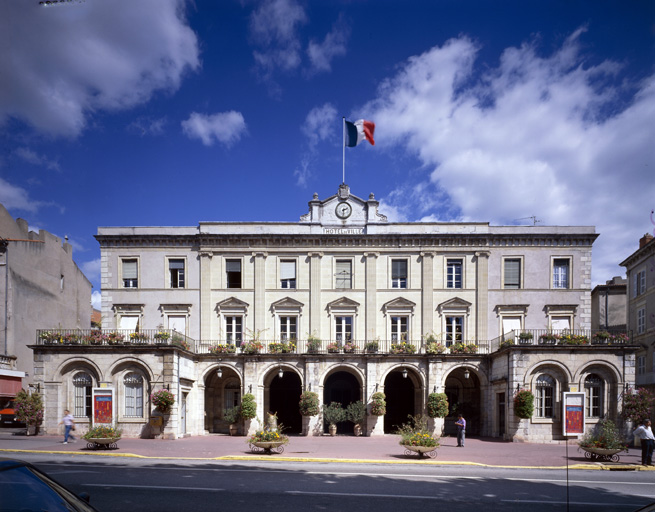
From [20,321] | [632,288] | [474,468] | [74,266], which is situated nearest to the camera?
[474,468]

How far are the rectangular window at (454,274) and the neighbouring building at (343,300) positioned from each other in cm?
7

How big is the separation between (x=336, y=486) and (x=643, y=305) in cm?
3198

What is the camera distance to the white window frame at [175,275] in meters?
32.1

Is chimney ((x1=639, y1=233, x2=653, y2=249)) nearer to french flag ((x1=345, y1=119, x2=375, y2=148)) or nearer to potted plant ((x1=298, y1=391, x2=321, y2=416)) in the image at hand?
french flag ((x1=345, y1=119, x2=375, y2=148))

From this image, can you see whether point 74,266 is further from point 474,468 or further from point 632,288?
point 632,288

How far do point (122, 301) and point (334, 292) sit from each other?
45.7 ft

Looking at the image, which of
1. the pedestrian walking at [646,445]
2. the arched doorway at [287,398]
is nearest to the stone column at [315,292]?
the arched doorway at [287,398]

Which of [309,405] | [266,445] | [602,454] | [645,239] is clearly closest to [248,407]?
[309,405]

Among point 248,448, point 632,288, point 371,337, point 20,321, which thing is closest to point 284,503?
point 248,448

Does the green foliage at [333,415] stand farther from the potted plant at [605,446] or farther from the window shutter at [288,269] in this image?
the potted plant at [605,446]

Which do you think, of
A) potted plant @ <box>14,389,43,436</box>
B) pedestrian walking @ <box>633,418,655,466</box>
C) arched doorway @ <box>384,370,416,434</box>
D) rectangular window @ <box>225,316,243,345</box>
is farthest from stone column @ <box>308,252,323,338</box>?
pedestrian walking @ <box>633,418,655,466</box>

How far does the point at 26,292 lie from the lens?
3519cm

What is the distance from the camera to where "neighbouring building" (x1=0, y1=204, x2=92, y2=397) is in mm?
33438

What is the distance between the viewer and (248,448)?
21547 mm
